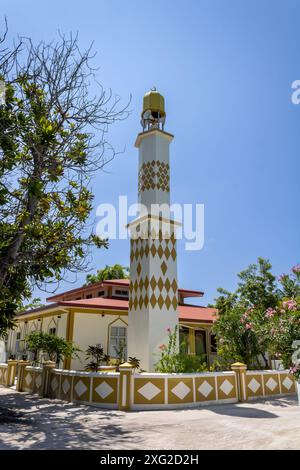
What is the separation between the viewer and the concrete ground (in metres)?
5.46

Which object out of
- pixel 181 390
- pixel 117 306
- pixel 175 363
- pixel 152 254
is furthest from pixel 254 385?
pixel 117 306

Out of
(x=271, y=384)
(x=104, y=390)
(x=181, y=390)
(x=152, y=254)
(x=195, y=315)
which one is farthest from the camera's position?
(x=195, y=315)

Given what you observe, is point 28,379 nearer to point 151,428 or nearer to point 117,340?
point 117,340

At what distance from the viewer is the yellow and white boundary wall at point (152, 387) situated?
8.84 metres

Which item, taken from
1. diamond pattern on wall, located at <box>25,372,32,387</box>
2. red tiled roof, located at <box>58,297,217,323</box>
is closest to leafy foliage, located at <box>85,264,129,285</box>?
red tiled roof, located at <box>58,297,217,323</box>

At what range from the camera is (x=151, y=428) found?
6.61 meters

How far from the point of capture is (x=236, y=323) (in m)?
13.0

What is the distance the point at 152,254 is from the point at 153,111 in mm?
6313

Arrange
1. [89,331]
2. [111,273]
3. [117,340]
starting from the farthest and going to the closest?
[111,273] < [117,340] < [89,331]

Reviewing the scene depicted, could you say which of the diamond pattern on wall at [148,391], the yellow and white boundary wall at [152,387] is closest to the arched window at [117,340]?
the yellow and white boundary wall at [152,387]

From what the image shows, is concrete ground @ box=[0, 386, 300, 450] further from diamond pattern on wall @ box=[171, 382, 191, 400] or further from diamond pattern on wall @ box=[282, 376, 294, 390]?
diamond pattern on wall @ box=[282, 376, 294, 390]

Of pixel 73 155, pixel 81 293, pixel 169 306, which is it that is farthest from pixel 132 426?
pixel 81 293
